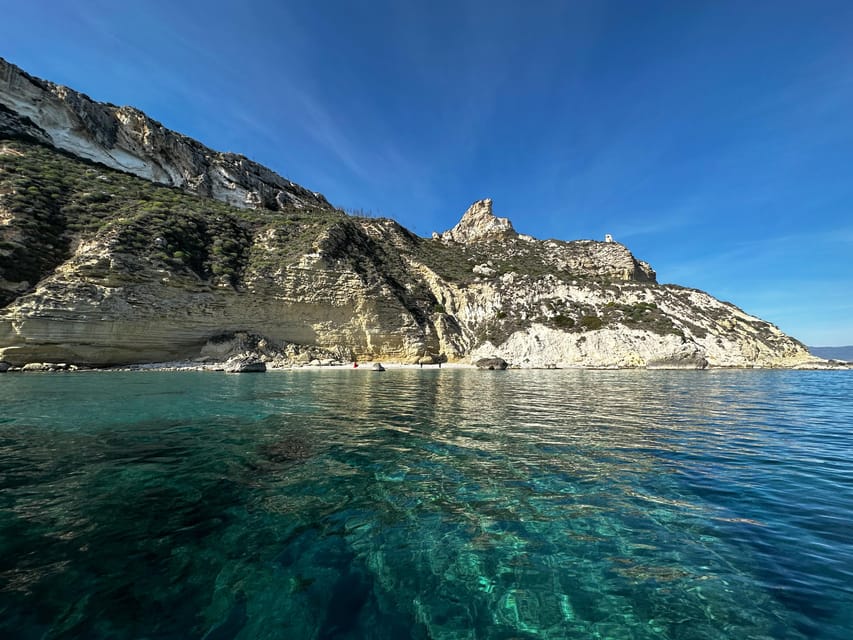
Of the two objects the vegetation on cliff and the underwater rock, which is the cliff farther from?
the underwater rock

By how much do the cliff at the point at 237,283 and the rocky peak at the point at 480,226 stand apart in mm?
22599

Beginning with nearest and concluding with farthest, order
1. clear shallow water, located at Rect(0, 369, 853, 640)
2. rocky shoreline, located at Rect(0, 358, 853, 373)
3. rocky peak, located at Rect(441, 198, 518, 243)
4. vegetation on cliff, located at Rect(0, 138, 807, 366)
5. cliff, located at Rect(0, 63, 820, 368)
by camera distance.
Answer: clear shallow water, located at Rect(0, 369, 853, 640) → rocky shoreline, located at Rect(0, 358, 853, 373) → vegetation on cliff, located at Rect(0, 138, 807, 366) → cliff, located at Rect(0, 63, 820, 368) → rocky peak, located at Rect(441, 198, 518, 243)

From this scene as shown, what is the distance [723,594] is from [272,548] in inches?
197

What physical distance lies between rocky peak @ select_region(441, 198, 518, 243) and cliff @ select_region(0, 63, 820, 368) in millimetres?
22599

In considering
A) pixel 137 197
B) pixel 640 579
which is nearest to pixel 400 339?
pixel 137 197

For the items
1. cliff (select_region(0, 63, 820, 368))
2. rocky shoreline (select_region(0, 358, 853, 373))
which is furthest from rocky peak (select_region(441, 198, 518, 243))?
rocky shoreline (select_region(0, 358, 853, 373))

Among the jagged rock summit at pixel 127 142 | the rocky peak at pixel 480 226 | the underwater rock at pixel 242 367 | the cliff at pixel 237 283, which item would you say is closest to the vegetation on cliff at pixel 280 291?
the cliff at pixel 237 283

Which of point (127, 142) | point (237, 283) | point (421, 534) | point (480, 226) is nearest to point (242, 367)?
point (237, 283)

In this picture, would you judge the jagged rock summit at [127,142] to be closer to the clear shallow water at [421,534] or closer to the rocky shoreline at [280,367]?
the rocky shoreline at [280,367]

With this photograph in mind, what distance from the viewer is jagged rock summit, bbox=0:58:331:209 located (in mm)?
51156

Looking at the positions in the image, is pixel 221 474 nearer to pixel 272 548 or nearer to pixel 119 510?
pixel 119 510

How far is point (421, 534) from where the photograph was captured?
483cm

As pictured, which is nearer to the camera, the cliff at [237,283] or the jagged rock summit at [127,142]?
the cliff at [237,283]

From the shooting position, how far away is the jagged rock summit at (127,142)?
51.2 m
